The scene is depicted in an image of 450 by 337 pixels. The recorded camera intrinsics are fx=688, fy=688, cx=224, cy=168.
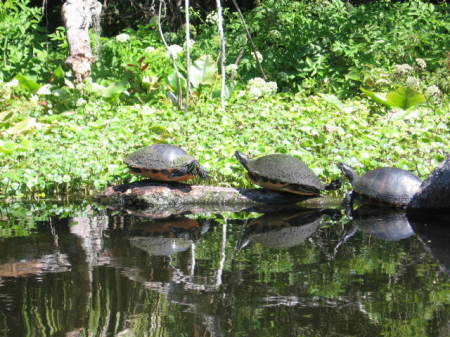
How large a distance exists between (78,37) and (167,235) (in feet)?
22.7

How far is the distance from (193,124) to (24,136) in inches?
77.9

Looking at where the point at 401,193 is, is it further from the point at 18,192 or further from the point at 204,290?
the point at 18,192

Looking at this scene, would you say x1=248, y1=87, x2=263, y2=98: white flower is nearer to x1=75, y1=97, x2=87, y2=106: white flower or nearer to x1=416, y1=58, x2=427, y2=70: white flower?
x1=75, y1=97, x2=87, y2=106: white flower

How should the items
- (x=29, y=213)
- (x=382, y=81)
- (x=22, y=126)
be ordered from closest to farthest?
1. (x=29, y=213)
2. (x=22, y=126)
3. (x=382, y=81)

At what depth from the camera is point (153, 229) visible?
498 centimetres

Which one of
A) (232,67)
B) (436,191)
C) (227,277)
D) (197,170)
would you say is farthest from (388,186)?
(232,67)

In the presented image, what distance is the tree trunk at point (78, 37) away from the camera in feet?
35.3

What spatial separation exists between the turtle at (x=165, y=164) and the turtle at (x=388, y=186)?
1367 mm

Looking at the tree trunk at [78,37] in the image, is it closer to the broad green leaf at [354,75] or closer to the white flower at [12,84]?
the white flower at [12,84]

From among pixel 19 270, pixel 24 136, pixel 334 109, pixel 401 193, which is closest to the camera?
pixel 19 270

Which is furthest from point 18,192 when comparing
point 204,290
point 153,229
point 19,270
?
point 204,290

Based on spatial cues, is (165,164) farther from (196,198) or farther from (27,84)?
(27,84)

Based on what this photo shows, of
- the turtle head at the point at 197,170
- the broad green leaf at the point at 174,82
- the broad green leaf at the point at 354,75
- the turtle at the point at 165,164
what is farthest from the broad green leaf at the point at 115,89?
the turtle head at the point at 197,170

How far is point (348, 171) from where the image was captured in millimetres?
6074
